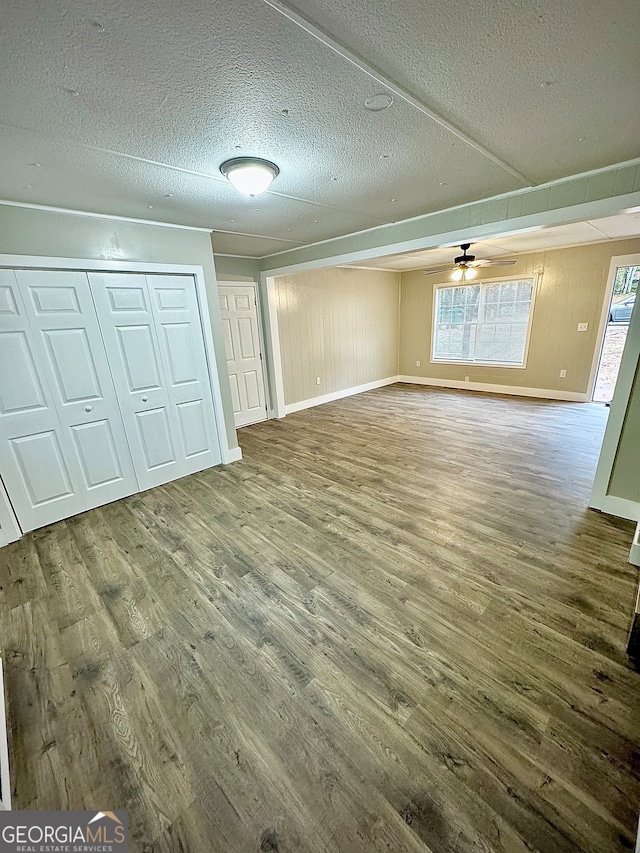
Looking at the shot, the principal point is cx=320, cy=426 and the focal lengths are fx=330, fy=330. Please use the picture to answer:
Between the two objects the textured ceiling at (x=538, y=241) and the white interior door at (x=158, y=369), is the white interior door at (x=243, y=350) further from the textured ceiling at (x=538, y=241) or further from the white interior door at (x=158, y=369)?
the textured ceiling at (x=538, y=241)

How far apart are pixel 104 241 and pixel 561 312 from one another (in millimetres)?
6714

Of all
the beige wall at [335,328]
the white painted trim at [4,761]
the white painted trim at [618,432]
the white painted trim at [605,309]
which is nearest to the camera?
the white painted trim at [4,761]

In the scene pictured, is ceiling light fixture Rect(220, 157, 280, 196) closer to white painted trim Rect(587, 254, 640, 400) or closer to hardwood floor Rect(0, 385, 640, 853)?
hardwood floor Rect(0, 385, 640, 853)

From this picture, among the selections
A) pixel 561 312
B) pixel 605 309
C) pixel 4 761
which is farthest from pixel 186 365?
pixel 605 309

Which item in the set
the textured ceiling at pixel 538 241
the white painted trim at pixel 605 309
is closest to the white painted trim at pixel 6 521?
the textured ceiling at pixel 538 241

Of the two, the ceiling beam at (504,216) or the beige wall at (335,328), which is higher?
the ceiling beam at (504,216)

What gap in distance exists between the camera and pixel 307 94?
138 centimetres

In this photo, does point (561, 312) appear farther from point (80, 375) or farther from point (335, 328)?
point (80, 375)

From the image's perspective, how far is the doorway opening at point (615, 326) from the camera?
5.20 meters

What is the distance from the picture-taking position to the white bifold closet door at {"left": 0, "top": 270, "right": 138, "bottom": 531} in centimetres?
256

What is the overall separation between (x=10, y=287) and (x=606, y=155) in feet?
13.8

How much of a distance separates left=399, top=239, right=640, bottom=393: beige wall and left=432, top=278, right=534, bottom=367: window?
173mm

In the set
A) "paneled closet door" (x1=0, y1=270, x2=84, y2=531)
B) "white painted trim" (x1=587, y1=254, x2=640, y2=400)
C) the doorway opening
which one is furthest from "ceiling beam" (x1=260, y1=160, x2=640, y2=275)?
"white painted trim" (x1=587, y1=254, x2=640, y2=400)

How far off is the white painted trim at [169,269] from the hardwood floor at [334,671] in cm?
113
